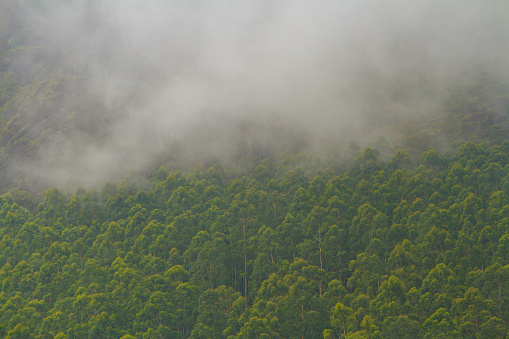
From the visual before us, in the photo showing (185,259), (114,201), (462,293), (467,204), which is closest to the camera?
(462,293)

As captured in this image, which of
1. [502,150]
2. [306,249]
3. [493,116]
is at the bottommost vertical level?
[306,249]

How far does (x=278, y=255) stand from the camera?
11612 centimetres

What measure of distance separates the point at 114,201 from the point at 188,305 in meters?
55.6

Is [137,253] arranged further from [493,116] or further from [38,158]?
[493,116]

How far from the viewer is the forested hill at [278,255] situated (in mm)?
89812

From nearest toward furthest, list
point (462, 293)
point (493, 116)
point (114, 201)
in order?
point (462, 293), point (114, 201), point (493, 116)

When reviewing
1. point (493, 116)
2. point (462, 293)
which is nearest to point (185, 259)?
point (462, 293)

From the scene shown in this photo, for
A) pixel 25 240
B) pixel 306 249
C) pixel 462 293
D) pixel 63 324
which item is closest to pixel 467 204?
pixel 462 293

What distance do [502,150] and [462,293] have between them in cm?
6295

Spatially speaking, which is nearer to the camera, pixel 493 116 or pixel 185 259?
pixel 185 259

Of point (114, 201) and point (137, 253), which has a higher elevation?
point (114, 201)

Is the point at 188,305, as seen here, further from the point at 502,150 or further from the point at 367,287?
the point at 502,150

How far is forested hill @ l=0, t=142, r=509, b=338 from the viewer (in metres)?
89.8

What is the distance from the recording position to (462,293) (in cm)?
8781
